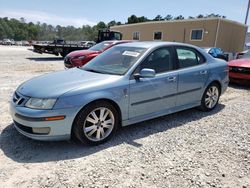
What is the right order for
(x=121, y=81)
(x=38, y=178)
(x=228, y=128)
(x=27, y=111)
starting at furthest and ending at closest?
(x=228, y=128)
(x=121, y=81)
(x=27, y=111)
(x=38, y=178)

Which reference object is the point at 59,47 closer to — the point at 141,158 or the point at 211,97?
the point at 211,97

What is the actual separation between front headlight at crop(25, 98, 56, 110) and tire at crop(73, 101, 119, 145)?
16.1 inches

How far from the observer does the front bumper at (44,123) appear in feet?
10.1

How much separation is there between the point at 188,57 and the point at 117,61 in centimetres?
153

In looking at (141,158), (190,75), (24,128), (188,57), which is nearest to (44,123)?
(24,128)

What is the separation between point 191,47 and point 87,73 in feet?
7.66

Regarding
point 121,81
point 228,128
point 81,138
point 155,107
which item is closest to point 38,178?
point 81,138

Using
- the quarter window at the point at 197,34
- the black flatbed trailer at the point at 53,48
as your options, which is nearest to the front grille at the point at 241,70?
the black flatbed trailer at the point at 53,48

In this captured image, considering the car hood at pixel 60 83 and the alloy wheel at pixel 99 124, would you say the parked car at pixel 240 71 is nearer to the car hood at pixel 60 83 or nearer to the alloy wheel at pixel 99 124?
the car hood at pixel 60 83

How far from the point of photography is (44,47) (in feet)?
52.8

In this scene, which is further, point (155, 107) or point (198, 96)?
point (198, 96)

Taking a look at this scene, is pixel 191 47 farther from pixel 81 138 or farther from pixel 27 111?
pixel 27 111

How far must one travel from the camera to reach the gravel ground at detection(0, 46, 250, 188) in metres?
2.71

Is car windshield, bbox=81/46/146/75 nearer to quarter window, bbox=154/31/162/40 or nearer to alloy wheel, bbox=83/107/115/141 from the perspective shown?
alloy wheel, bbox=83/107/115/141
